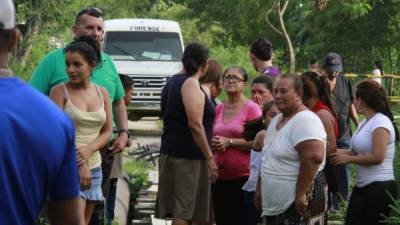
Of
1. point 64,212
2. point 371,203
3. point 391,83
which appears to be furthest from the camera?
point 391,83

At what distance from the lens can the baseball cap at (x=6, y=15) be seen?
2662 mm

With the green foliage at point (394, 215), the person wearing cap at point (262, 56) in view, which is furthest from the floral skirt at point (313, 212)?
the person wearing cap at point (262, 56)

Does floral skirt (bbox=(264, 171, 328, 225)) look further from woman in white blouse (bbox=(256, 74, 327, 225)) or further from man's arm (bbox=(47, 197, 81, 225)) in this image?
man's arm (bbox=(47, 197, 81, 225))

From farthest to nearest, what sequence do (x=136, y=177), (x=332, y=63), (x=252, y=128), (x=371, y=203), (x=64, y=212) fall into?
(x=136, y=177)
(x=332, y=63)
(x=252, y=128)
(x=371, y=203)
(x=64, y=212)

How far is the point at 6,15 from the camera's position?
2.67 metres

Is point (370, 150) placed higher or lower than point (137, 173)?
higher

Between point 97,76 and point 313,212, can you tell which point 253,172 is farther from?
point 97,76

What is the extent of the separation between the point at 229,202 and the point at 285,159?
1817 mm

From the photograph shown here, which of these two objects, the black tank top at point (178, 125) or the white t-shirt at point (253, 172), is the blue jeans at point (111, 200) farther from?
the white t-shirt at point (253, 172)

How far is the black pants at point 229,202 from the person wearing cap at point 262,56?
3.94 ft

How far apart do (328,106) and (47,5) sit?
18.8 m

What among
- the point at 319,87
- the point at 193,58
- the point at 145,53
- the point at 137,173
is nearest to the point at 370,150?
the point at 319,87

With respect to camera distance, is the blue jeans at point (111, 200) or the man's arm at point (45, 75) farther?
the blue jeans at point (111, 200)

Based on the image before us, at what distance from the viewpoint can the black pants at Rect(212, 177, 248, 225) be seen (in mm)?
7602
